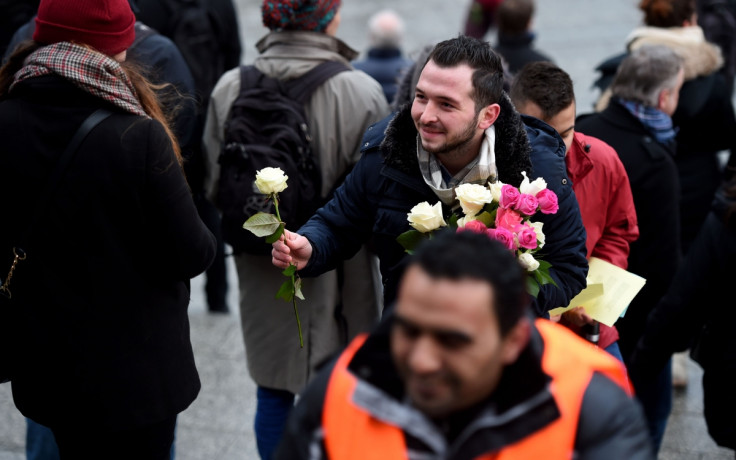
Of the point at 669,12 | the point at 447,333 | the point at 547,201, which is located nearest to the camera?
the point at 447,333

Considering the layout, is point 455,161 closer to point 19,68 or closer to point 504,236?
point 504,236

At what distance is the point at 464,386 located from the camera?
66.2 inches

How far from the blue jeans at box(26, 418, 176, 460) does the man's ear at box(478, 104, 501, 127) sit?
214cm

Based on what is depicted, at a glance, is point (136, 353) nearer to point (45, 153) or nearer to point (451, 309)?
point (45, 153)

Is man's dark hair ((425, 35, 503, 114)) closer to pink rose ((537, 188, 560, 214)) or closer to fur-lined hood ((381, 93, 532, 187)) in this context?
fur-lined hood ((381, 93, 532, 187))

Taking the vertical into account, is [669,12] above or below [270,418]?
above

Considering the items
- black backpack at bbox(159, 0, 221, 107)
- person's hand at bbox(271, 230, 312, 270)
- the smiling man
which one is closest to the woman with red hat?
person's hand at bbox(271, 230, 312, 270)

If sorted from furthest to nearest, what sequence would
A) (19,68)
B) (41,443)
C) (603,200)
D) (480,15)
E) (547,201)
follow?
(480,15) → (41,443) → (603,200) → (19,68) → (547,201)

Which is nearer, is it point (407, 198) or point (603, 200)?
point (407, 198)

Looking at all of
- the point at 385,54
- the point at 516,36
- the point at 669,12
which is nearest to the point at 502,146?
the point at 669,12

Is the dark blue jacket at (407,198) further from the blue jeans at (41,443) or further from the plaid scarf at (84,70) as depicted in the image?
the blue jeans at (41,443)

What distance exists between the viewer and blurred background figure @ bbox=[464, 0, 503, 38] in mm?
9352

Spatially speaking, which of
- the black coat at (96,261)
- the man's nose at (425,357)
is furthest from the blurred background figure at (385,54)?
the man's nose at (425,357)

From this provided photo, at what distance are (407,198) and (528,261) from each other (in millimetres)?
474
